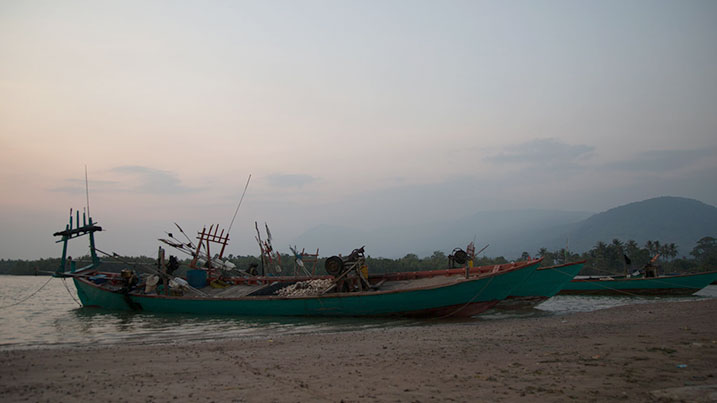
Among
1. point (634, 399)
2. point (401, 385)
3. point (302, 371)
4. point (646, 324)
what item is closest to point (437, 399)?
point (401, 385)

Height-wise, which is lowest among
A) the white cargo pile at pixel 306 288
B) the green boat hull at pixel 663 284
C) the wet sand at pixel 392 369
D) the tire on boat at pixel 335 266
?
the green boat hull at pixel 663 284

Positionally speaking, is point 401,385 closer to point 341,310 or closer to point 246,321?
point 341,310

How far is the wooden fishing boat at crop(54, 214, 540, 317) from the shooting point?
49.3ft

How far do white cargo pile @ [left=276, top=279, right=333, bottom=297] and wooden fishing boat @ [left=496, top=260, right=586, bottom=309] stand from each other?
740 centimetres

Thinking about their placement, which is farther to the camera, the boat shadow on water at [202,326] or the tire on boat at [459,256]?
the tire on boat at [459,256]

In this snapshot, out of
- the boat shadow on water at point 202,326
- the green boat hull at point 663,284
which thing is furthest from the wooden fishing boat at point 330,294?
the green boat hull at point 663,284

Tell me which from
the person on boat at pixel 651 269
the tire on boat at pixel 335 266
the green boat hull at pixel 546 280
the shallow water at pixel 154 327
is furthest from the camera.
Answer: the person on boat at pixel 651 269

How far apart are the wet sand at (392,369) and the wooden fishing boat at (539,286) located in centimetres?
848

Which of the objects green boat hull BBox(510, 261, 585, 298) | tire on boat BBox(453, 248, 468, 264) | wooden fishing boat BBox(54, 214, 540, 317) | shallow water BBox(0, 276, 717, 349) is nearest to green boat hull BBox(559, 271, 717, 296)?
green boat hull BBox(510, 261, 585, 298)

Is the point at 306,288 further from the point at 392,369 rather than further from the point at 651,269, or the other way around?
the point at 651,269

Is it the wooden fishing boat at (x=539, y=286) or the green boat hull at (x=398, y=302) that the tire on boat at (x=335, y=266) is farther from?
the wooden fishing boat at (x=539, y=286)

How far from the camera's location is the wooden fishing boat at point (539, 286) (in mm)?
18906

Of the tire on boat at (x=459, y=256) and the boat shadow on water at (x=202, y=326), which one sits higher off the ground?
the tire on boat at (x=459, y=256)

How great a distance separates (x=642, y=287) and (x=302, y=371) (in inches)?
1094
